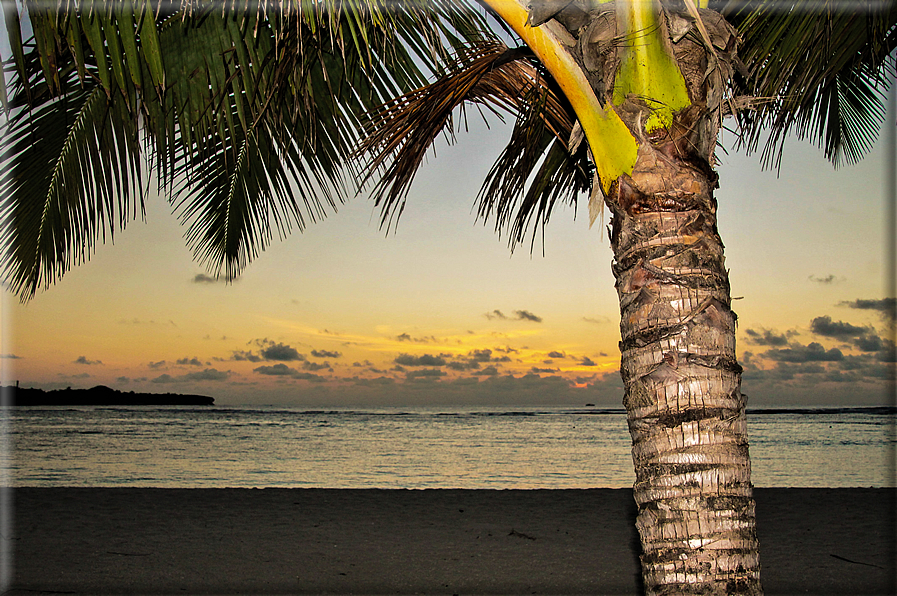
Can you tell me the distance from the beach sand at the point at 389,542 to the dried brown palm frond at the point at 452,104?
308cm

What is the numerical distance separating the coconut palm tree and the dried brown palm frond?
0.04ft

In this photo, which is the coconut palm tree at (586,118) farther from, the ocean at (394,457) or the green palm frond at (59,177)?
the ocean at (394,457)

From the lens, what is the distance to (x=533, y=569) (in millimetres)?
4953

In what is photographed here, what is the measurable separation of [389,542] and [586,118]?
4.85m

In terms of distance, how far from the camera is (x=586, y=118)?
215cm

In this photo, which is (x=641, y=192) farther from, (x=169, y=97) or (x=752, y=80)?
(x=169, y=97)

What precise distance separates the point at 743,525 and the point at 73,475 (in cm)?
1635

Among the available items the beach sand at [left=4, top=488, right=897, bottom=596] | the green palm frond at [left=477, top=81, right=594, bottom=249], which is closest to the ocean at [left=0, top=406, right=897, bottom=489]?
the beach sand at [left=4, top=488, right=897, bottom=596]

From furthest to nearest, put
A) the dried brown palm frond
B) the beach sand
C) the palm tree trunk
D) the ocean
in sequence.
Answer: the ocean → the beach sand → the dried brown palm frond → the palm tree trunk

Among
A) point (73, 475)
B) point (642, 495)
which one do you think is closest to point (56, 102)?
point (642, 495)

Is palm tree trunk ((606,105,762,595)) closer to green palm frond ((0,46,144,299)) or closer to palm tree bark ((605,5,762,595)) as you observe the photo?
palm tree bark ((605,5,762,595))

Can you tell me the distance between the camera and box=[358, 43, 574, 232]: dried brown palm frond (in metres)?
3.07

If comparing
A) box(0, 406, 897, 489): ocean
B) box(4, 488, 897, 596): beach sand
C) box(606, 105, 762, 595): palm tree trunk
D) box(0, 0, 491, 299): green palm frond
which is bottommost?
box(0, 406, 897, 489): ocean

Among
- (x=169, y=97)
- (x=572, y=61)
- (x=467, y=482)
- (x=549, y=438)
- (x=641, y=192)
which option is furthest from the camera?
(x=549, y=438)
